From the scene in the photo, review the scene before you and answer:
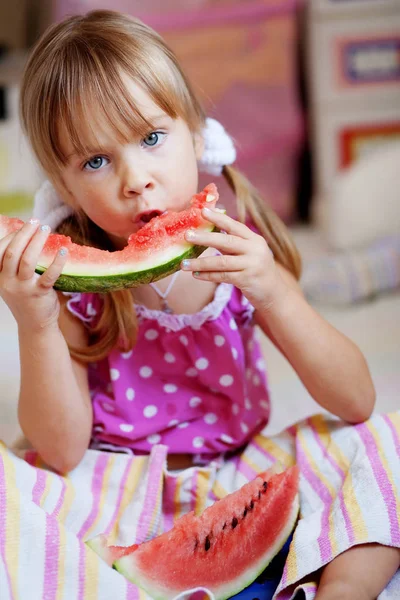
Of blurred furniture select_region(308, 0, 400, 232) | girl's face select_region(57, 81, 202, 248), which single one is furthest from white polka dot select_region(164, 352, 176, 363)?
blurred furniture select_region(308, 0, 400, 232)

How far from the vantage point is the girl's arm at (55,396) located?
→ 101cm

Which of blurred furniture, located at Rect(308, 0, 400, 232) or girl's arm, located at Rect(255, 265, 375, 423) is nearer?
girl's arm, located at Rect(255, 265, 375, 423)

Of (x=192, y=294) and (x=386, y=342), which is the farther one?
(x=386, y=342)

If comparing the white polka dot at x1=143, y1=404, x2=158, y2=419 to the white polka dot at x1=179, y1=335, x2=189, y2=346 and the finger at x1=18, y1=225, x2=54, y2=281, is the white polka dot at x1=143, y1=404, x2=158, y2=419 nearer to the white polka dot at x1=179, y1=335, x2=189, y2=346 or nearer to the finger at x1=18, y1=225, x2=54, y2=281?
the white polka dot at x1=179, y1=335, x2=189, y2=346

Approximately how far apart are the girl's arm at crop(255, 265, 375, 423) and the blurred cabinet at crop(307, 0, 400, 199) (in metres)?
1.50

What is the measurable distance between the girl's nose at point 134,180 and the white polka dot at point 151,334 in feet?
0.86

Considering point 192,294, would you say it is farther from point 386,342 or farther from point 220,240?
point 386,342

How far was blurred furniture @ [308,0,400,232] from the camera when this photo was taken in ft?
8.28

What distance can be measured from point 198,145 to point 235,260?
315 mm

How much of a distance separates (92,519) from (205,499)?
0.17 m

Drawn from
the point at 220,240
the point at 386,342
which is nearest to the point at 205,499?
the point at 220,240

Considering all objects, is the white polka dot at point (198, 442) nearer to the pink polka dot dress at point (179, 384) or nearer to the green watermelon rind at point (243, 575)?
the pink polka dot dress at point (179, 384)

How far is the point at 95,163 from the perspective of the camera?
3.36 feet

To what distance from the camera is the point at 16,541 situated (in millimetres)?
901
